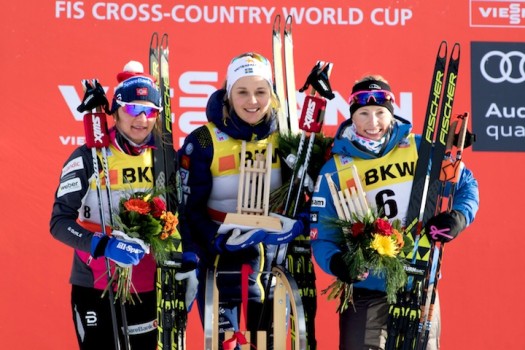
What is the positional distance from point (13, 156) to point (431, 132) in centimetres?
250

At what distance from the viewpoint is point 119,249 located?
443 centimetres

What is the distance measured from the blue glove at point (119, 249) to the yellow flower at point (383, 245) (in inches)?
37.1

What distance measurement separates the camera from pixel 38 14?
6.05 m

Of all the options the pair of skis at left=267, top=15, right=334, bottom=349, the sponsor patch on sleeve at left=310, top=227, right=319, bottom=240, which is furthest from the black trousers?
the sponsor patch on sleeve at left=310, top=227, right=319, bottom=240

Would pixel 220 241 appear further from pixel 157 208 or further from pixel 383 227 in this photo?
pixel 383 227

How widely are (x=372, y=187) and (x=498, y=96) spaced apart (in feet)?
6.09

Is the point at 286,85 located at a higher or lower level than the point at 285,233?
higher

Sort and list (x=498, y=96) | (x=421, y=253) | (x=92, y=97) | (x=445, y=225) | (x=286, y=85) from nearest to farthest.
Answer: (x=445, y=225) → (x=421, y=253) → (x=92, y=97) → (x=286, y=85) → (x=498, y=96)

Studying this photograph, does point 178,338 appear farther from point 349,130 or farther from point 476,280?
point 476,280

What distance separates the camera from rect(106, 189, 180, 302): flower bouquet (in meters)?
4.50

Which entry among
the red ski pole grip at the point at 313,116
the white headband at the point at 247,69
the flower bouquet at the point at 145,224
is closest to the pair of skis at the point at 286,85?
the red ski pole grip at the point at 313,116

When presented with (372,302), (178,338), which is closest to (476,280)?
(372,302)

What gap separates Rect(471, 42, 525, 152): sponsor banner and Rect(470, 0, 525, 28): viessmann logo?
115mm

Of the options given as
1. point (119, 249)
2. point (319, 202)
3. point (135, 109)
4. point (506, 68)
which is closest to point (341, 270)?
point (319, 202)
